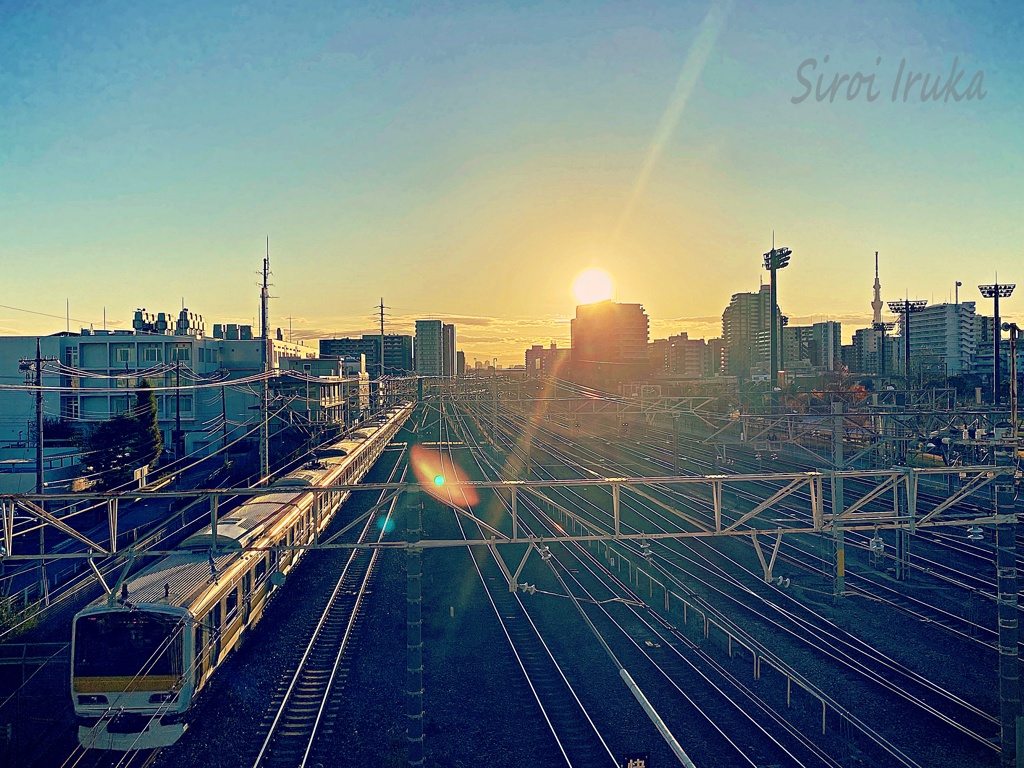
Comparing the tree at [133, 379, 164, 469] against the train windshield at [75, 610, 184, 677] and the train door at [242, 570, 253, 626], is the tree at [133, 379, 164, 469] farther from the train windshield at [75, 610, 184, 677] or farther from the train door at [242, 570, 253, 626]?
the train windshield at [75, 610, 184, 677]

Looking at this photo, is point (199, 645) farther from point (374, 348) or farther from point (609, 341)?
point (374, 348)

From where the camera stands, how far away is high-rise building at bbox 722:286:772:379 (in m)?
131

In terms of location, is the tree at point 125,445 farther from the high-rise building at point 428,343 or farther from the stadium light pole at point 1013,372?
the high-rise building at point 428,343

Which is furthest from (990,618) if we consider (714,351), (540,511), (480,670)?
(714,351)

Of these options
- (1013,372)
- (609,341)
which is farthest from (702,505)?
(609,341)

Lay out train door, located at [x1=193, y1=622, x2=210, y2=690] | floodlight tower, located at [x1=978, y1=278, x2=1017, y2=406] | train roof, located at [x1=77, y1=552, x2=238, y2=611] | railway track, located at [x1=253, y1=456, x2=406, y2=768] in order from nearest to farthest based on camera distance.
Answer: railway track, located at [x1=253, y1=456, x2=406, y2=768]
train roof, located at [x1=77, y1=552, x2=238, y2=611]
train door, located at [x1=193, y1=622, x2=210, y2=690]
floodlight tower, located at [x1=978, y1=278, x2=1017, y2=406]

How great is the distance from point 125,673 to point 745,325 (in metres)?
141

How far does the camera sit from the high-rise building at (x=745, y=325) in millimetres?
131375

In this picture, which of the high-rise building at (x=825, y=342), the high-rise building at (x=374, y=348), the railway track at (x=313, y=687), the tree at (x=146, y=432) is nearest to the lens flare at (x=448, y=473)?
the railway track at (x=313, y=687)

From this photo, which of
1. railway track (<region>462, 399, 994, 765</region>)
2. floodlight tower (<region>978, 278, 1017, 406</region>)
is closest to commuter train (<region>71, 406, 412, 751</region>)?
railway track (<region>462, 399, 994, 765</region>)

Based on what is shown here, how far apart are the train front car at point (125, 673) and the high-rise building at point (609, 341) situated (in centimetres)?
7065

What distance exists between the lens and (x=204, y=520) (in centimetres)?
2272

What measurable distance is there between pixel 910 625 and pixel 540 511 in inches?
576

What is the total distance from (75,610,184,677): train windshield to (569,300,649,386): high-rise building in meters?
70.7
